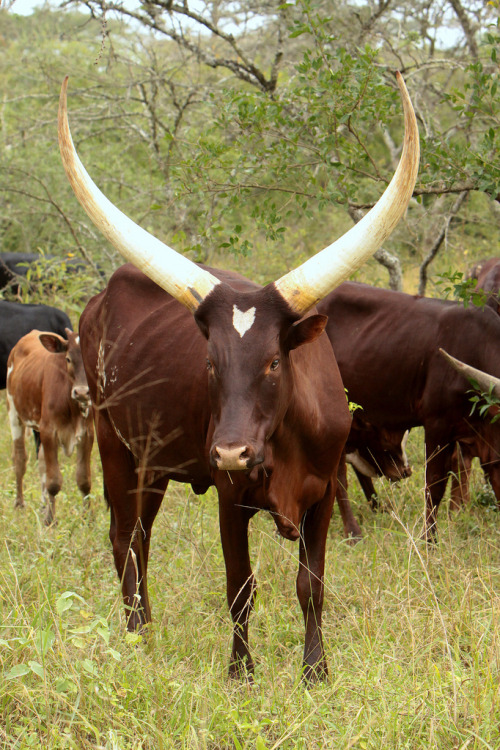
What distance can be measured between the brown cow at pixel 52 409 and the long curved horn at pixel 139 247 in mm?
2969

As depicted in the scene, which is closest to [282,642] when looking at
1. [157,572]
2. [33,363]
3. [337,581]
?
[337,581]

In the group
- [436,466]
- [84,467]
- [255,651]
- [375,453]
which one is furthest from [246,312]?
[84,467]

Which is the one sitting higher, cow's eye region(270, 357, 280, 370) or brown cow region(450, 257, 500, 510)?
cow's eye region(270, 357, 280, 370)

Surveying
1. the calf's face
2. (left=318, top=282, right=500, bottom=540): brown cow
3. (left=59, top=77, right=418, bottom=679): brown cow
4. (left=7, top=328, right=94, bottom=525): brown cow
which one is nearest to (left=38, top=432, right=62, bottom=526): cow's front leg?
(left=7, top=328, right=94, bottom=525): brown cow

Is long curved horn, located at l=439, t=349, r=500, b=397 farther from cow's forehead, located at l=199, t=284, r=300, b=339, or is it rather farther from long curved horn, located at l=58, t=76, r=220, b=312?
long curved horn, located at l=58, t=76, r=220, b=312

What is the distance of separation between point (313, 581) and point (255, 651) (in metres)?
0.46

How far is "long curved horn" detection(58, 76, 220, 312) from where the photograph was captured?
319 cm

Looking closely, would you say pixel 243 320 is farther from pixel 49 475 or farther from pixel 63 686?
pixel 49 475

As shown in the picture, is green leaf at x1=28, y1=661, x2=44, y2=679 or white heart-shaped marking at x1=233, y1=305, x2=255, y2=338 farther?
white heart-shaped marking at x1=233, y1=305, x2=255, y2=338

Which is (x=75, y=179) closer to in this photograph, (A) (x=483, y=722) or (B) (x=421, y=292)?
(A) (x=483, y=722)

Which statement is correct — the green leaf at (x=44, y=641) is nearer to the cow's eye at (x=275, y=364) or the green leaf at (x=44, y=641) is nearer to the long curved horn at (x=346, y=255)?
the cow's eye at (x=275, y=364)

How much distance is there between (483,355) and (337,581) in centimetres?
167

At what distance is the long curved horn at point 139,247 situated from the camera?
10.5 feet

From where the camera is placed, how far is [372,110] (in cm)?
485
